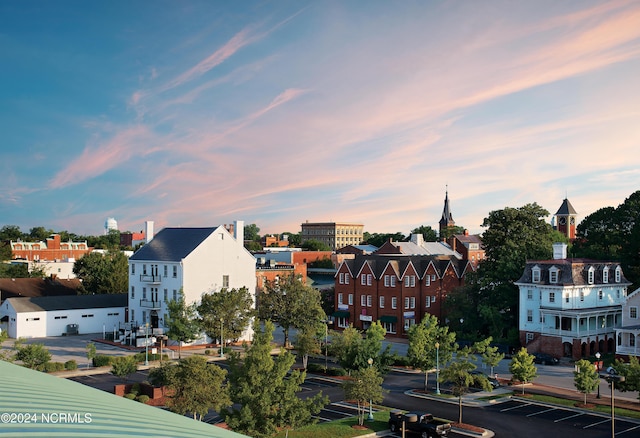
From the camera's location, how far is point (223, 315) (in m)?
56.7

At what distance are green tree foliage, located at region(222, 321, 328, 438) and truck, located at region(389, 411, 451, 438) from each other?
7.25 m

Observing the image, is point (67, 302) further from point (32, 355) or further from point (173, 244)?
point (32, 355)

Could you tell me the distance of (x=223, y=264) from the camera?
218 feet

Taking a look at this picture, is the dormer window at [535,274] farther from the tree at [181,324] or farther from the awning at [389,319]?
the tree at [181,324]

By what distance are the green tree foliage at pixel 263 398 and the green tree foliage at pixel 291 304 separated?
30.4m

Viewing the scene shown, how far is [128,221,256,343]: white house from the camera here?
63375mm

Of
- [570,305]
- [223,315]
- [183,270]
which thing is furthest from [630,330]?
[183,270]

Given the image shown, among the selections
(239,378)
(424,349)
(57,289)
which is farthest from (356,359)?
(57,289)

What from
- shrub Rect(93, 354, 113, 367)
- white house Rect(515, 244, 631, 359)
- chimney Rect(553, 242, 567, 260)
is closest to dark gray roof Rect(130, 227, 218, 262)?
shrub Rect(93, 354, 113, 367)

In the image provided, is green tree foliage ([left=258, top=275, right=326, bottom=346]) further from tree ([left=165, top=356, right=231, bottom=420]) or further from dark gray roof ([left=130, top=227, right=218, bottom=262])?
tree ([left=165, top=356, right=231, bottom=420])

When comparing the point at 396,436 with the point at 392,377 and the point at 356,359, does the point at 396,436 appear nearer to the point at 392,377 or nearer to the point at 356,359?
the point at 356,359

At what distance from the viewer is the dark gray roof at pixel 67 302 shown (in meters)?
65.4

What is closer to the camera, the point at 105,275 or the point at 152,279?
the point at 152,279

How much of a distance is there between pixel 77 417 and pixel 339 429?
2090 cm
